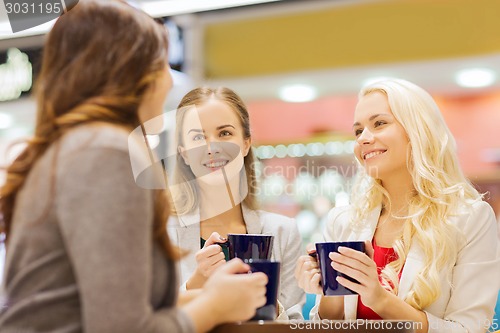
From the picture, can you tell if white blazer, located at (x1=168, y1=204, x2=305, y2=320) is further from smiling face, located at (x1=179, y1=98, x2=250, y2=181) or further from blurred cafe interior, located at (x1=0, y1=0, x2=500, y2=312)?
blurred cafe interior, located at (x1=0, y1=0, x2=500, y2=312)

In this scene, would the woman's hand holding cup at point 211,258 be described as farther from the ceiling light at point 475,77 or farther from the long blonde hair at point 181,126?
the ceiling light at point 475,77

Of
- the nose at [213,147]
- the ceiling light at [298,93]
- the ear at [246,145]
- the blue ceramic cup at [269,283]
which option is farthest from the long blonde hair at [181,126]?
the ceiling light at [298,93]

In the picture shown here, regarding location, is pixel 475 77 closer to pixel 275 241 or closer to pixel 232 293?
pixel 275 241

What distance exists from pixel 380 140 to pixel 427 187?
198 millimetres

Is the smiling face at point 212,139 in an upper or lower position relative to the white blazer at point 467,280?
upper

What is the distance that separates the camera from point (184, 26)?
4.30 metres

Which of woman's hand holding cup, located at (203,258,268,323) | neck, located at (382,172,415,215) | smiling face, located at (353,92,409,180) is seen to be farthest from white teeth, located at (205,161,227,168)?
woman's hand holding cup, located at (203,258,268,323)

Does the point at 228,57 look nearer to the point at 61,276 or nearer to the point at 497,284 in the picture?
the point at 497,284

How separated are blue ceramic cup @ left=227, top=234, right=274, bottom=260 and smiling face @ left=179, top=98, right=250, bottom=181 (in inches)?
20.9

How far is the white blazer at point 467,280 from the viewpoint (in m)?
1.75

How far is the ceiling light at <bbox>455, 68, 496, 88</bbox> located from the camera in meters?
3.97

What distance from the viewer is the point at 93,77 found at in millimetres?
1043

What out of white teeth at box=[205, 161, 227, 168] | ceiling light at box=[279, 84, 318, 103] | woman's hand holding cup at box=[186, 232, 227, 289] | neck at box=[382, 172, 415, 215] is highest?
ceiling light at box=[279, 84, 318, 103]

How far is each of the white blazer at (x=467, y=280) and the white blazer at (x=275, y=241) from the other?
12 cm
